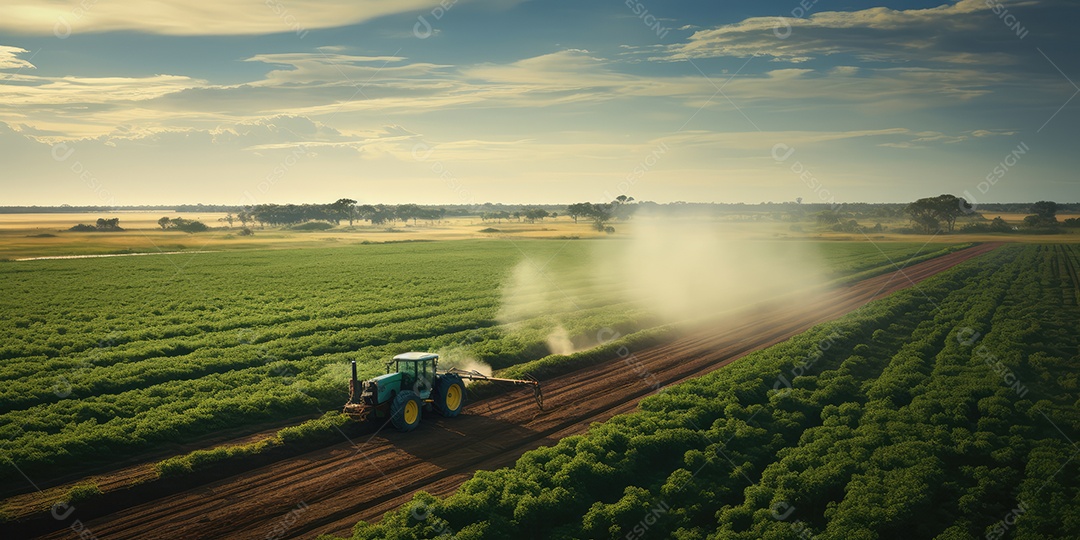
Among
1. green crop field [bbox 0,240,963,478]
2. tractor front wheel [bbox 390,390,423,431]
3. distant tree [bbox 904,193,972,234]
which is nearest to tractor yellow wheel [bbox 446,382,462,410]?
tractor front wheel [bbox 390,390,423,431]

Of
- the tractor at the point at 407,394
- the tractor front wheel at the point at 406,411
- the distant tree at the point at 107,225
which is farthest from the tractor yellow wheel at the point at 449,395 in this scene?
the distant tree at the point at 107,225

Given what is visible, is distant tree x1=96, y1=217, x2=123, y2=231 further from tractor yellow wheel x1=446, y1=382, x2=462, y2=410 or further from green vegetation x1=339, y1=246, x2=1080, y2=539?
green vegetation x1=339, y1=246, x2=1080, y2=539

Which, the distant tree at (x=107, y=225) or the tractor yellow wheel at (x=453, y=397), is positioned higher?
the distant tree at (x=107, y=225)

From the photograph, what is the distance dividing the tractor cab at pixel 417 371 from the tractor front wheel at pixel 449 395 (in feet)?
1.47

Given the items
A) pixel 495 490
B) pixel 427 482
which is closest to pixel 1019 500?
pixel 495 490

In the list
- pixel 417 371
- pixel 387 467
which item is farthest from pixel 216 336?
pixel 387 467

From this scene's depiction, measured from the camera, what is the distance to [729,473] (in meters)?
20.5

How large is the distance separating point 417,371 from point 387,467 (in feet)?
16.7

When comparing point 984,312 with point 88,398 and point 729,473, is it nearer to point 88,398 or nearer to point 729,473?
point 729,473

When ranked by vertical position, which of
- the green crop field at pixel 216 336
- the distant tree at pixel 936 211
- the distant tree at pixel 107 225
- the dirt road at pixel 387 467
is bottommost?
the dirt road at pixel 387 467

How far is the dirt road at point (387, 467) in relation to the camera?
18266mm

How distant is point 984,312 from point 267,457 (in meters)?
48.7

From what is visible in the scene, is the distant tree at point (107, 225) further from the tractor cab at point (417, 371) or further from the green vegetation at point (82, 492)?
the green vegetation at point (82, 492)

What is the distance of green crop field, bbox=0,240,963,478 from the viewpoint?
25094 millimetres
